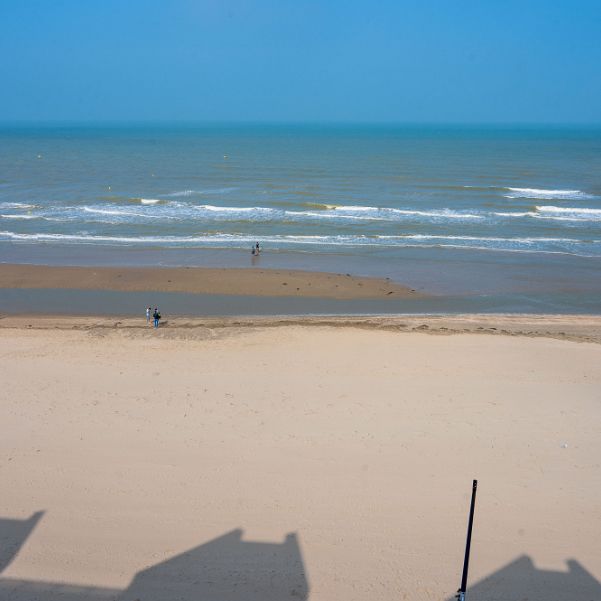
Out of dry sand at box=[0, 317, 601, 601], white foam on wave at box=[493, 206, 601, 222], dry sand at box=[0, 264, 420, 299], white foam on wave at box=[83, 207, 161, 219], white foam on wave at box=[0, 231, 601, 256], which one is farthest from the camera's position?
white foam on wave at box=[83, 207, 161, 219]

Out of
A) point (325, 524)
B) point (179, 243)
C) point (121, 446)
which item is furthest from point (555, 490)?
A: point (179, 243)

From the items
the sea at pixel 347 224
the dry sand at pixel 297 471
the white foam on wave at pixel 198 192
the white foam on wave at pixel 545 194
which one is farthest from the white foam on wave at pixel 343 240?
the dry sand at pixel 297 471

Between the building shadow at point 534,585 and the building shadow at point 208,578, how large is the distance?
7.20 ft

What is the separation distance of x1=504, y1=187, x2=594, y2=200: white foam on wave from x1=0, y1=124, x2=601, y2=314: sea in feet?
0.38

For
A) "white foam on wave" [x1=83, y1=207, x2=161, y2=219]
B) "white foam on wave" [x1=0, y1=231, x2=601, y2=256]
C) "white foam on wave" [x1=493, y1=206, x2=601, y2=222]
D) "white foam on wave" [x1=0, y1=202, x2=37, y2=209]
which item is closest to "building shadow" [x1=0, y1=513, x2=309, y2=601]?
"white foam on wave" [x1=0, y1=231, x2=601, y2=256]

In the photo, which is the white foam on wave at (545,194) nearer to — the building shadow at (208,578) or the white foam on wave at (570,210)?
the white foam on wave at (570,210)

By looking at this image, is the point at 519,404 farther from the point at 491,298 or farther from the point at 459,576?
the point at 491,298

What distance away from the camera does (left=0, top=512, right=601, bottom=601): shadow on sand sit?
780 centimetres

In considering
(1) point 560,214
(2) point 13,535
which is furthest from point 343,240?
(2) point 13,535

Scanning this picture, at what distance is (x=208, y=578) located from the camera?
809 cm

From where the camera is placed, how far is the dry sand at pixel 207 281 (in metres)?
23.7

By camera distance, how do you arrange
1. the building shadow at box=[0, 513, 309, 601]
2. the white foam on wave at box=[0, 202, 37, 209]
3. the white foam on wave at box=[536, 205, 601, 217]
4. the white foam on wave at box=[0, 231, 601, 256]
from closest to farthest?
the building shadow at box=[0, 513, 309, 601] → the white foam on wave at box=[0, 231, 601, 256] → the white foam on wave at box=[536, 205, 601, 217] → the white foam on wave at box=[0, 202, 37, 209]

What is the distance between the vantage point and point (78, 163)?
70.4 meters

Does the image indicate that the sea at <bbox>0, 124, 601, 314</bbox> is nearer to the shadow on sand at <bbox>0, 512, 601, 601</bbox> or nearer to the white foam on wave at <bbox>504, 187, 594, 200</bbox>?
the white foam on wave at <bbox>504, 187, 594, 200</bbox>
